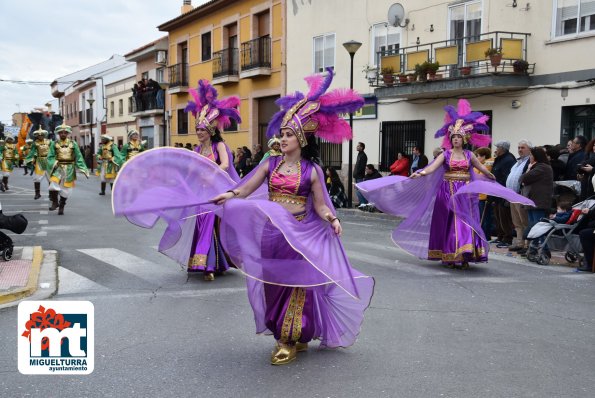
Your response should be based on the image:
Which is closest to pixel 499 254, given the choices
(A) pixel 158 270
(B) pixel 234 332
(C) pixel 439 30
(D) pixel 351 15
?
(A) pixel 158 270

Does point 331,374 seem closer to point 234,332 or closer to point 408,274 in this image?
point 234,332

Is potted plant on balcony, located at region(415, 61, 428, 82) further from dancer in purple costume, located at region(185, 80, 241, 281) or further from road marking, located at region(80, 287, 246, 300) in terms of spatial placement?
road marking, located at region(80, 287, 246, 300)

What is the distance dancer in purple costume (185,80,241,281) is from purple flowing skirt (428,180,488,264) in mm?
3011

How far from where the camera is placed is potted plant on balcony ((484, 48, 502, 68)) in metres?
15.8

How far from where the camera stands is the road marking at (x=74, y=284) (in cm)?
755

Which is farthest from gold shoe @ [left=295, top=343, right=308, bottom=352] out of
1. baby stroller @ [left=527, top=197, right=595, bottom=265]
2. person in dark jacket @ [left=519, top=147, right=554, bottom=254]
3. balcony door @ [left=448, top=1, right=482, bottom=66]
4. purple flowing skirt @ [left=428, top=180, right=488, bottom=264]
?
balcony door @ [left=448, top=1, right=482, bottom=66]

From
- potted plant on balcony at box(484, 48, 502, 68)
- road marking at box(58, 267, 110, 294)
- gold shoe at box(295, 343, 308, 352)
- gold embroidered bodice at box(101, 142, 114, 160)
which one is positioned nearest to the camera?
gold shoe at box(295, 343, 308, 352)

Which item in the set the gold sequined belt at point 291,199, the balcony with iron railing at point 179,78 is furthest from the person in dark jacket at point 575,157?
the balcony with iron railing at point 179,78

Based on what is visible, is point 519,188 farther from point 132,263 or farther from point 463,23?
point 463,23

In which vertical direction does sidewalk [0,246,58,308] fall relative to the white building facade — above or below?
below

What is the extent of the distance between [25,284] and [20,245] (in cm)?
372

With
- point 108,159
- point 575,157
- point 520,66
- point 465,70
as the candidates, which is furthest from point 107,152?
point 575,157

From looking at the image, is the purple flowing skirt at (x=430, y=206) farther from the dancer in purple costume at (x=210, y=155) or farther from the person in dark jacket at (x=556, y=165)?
the person in dark jacket at (x=556, y=165)

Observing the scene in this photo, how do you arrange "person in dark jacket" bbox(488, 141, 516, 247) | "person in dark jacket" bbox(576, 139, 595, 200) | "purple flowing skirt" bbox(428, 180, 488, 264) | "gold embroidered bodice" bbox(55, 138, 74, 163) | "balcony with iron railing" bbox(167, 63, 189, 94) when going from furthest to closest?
1. "balcony with iron railing" bbox(167, 63, 189, 94)
2. "gold embroidered bodice" bbox(55, 138, 74, 163)
3. "person in dark jacket" bbox(488, 141, 516, 247)
4. "person in dark jacket" bbox(576, 139, 595, 200)
5. "purple flowing skirt" bbox(428, 180, 488, 264)
